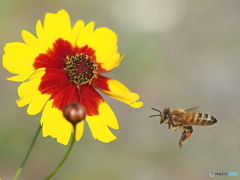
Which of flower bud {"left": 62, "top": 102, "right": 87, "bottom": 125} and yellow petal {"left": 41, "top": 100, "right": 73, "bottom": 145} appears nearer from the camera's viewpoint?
flower bud {"left": 62, "top": 102, "right": 87, "bottom": 125}

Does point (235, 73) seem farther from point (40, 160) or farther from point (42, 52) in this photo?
point (42, 52)

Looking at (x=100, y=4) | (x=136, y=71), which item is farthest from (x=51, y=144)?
(x=100, y=4)

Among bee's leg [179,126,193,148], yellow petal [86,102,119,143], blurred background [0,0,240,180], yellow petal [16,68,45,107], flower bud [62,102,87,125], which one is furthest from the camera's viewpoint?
blurred background [0,0,240,180]

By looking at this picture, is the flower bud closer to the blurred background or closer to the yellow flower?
the yellow flower

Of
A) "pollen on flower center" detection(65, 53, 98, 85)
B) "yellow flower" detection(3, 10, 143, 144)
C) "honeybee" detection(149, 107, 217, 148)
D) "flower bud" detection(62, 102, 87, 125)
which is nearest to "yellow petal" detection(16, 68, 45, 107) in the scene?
"yellow flower" detection(3, 10, 143, 144)

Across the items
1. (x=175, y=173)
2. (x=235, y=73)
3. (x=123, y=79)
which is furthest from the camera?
(x=235, y=73)

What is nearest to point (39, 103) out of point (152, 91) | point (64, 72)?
point (64, 72)

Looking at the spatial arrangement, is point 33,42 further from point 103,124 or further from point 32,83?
point 103,124
